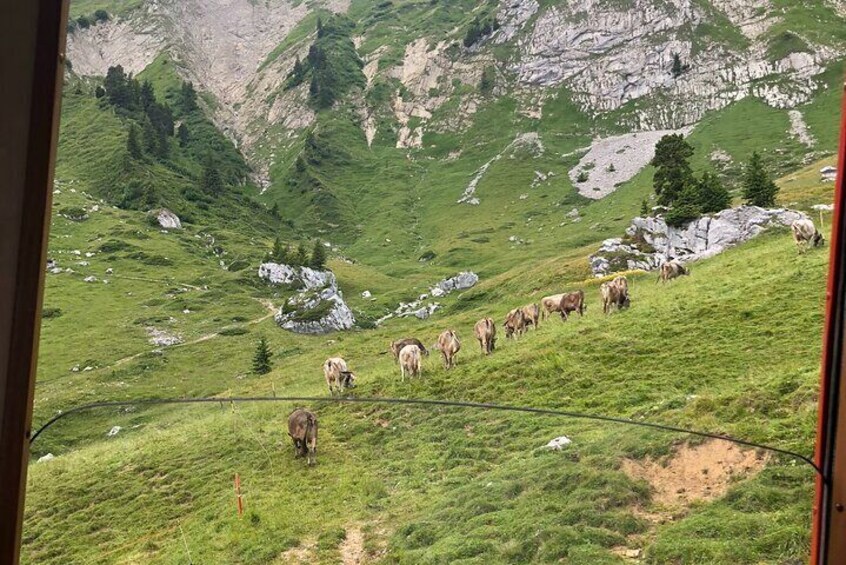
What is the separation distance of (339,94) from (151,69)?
6115 centimetres

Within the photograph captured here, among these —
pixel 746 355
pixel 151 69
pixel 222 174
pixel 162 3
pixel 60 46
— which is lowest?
pixel 746 355

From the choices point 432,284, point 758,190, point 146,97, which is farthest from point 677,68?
point 146,97

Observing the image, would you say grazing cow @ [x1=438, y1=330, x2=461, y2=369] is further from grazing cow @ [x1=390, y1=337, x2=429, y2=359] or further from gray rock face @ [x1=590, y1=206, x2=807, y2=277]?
gray rock face @ [x1=590, y1=206, x2=807, y2=277]

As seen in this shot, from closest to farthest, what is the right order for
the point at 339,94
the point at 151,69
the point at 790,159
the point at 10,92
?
the point at 10,92
the point at 790,159
the point at 339,94
the point at 151,69

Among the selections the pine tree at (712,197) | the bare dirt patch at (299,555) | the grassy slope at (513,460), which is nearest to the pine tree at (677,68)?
the pine tree at (712,197)

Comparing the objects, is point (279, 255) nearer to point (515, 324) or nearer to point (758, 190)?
point (515, 324)

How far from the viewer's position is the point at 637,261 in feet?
143

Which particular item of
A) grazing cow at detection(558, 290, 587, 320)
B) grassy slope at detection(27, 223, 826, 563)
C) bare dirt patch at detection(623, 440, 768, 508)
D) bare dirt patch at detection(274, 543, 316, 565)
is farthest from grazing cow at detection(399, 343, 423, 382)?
bare dirt patch at detection(623, 440, 768, 508)

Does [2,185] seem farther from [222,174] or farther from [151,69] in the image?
[151,69]

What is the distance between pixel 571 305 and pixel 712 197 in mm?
21975

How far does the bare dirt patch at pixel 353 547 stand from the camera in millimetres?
11370

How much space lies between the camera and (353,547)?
38.8ft

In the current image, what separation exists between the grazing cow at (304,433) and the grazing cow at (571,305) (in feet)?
51.2

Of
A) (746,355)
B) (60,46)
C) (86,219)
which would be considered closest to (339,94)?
(86,219)
